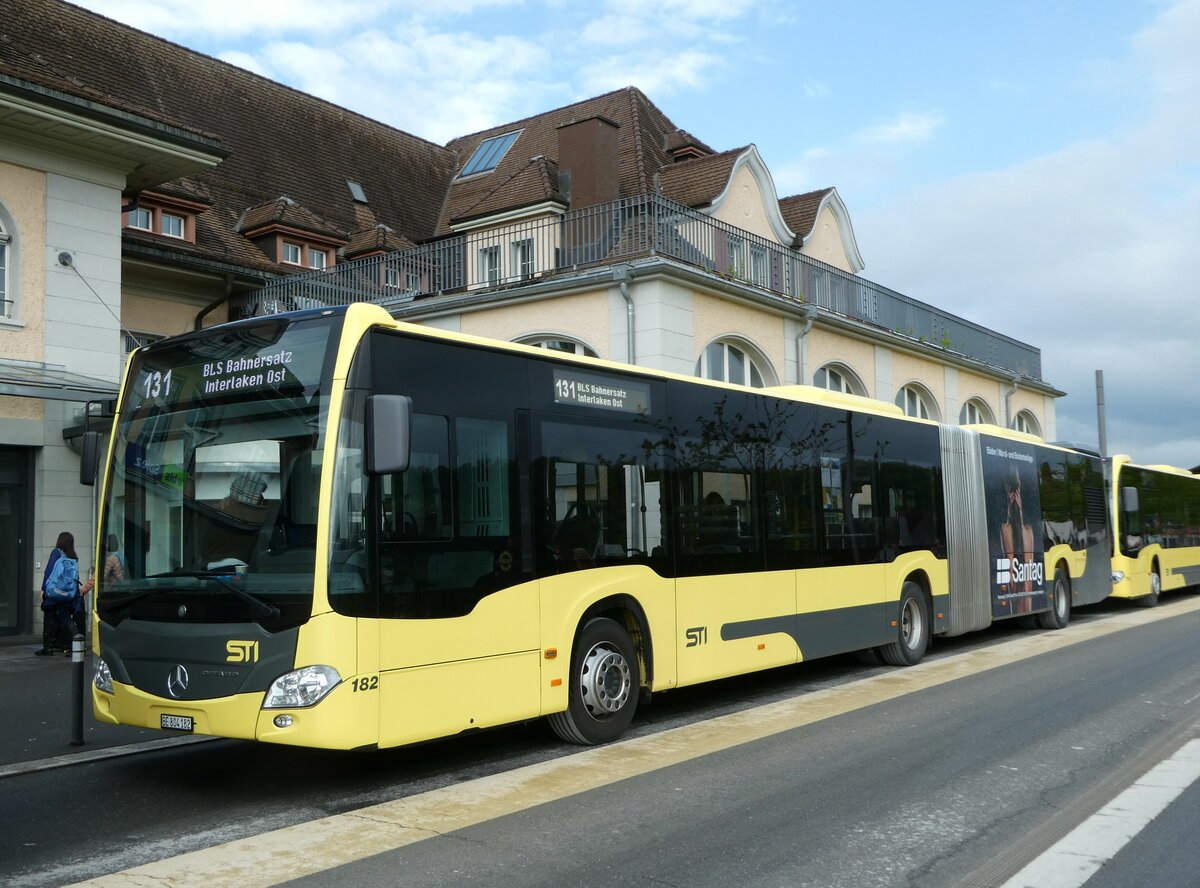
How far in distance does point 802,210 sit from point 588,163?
8393 mm

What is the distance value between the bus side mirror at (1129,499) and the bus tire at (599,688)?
17.1m

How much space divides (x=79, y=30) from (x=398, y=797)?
24712mm

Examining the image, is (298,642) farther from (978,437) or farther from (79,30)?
(79,30)

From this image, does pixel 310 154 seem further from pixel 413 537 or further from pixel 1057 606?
pixel 413 537

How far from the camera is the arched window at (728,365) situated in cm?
2100

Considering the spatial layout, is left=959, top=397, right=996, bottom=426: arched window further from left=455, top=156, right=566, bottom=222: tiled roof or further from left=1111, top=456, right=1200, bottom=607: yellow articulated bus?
left=455, top=156, right=566, bottom=222: tiled roof

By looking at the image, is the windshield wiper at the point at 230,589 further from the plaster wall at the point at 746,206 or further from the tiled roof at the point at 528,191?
the plaster wall at the point at 746,206

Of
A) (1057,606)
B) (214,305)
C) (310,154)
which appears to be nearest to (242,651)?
(1057,606)

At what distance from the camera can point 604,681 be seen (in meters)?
8.81

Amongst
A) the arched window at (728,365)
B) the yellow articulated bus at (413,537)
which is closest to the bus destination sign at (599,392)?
the yellow articulated bus at (413,537)

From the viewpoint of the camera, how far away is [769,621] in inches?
432

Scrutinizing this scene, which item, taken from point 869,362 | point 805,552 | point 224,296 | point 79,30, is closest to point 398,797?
point 805,552

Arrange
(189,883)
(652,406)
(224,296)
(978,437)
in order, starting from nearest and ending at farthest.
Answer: (189,883) < (652,406) < (978,437) < (224,296)

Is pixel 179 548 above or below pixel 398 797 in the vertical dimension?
above
